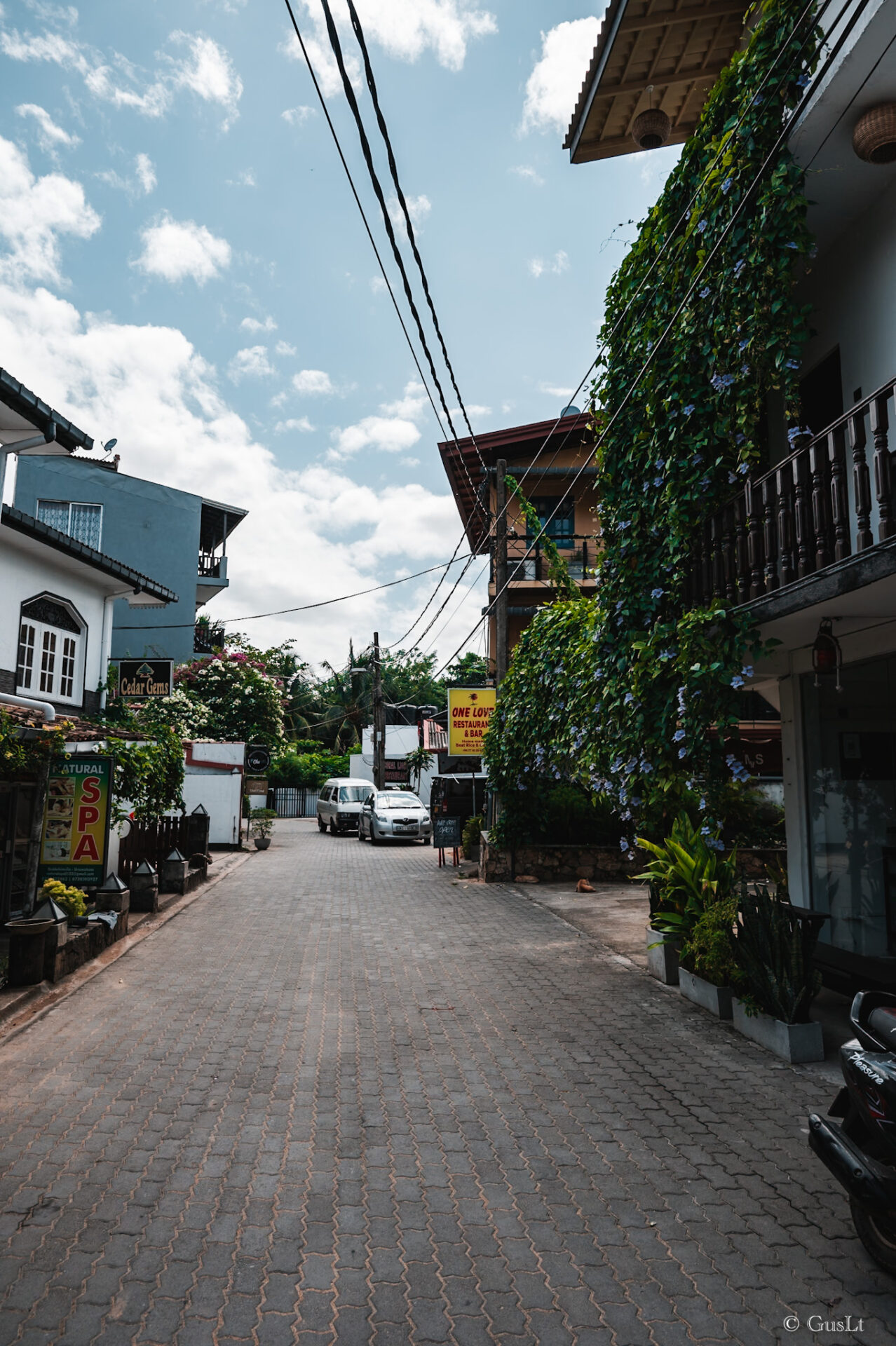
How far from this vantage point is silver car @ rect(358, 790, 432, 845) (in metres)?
25.6

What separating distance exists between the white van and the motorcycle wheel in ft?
86.6

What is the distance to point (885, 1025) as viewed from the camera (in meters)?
3.47

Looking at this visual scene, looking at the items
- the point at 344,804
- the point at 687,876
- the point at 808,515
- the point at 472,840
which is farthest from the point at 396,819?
the point at 808,515

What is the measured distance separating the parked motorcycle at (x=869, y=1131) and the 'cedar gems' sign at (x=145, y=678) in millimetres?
13858

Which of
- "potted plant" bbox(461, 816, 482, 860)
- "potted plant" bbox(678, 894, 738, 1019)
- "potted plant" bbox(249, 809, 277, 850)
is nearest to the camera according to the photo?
"potted plant" bbox(678, 894, 738, 1019)

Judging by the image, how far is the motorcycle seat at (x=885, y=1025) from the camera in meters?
3.38

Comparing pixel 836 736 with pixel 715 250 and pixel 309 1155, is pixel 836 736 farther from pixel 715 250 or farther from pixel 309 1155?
pixel 309 1155

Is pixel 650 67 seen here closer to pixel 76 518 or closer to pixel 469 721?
pixel 469 721

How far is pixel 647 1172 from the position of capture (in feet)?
14.0

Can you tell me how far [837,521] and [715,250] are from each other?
99.9 inches

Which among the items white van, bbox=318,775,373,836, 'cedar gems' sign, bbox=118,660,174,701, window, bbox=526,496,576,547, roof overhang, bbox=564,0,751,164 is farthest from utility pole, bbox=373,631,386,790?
roof overhang, bbox=564,0,751,164

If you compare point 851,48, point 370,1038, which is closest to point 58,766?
point 370,1038

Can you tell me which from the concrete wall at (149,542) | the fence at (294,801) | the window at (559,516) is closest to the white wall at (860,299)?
the window at (559,516)

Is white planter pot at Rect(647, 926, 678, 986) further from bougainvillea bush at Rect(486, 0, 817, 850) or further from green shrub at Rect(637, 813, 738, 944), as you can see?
bougainvillea bush at Rect(486, 0, 817, 850)
